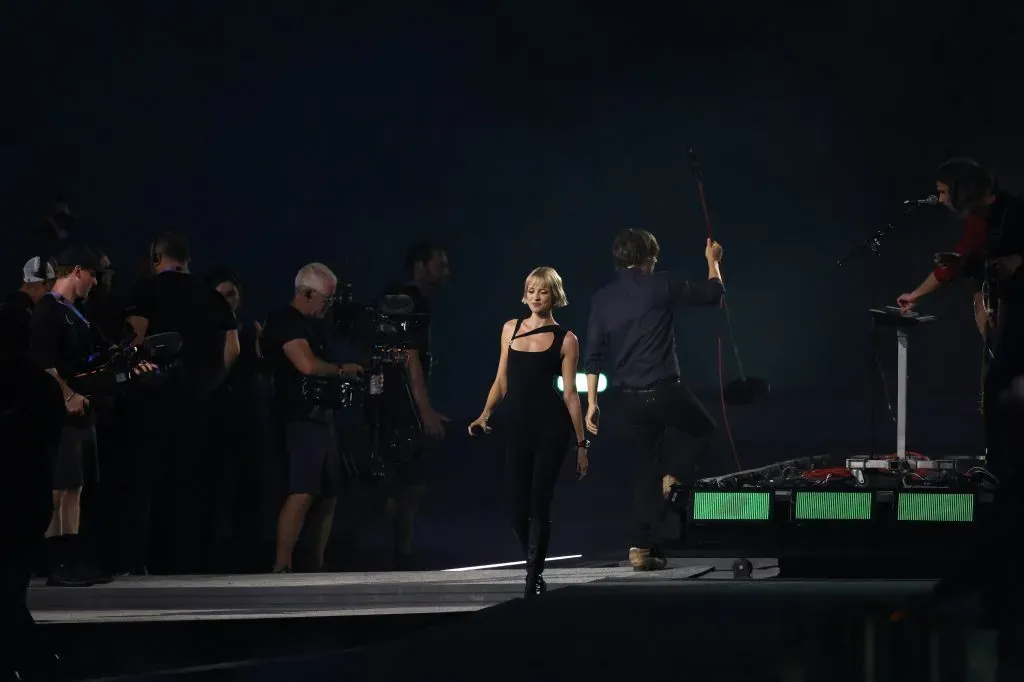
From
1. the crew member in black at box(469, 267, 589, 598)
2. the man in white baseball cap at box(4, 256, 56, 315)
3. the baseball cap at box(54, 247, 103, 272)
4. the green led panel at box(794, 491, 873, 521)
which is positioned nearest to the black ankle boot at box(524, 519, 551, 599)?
the crew member in black at box(469, 267, 589, 598)

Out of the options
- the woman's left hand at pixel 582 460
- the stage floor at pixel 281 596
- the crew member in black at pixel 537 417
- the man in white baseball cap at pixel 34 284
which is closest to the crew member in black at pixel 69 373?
the stage floor at pixel 281 596

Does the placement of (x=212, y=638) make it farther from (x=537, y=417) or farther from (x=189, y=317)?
(x=189, y=317)

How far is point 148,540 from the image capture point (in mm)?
7633

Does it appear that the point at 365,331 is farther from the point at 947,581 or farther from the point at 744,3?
the point at 744,3

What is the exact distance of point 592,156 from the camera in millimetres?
12914

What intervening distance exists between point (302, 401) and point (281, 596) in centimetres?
111

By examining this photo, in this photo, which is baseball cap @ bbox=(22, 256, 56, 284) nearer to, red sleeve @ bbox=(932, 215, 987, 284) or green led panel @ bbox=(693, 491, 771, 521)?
green led panel @ bbox=(693, 491, 771, 521)

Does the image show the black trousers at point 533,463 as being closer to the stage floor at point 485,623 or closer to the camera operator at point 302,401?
the stage floor at point 485,623

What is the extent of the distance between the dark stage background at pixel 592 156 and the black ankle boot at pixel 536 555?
5.39 metres

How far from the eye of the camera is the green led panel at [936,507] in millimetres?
6566

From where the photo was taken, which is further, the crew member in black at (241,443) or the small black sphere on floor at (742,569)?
the crew member in black at (241,443)

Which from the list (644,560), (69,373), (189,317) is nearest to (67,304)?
(69,373)

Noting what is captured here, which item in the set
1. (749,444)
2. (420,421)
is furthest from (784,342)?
(420,421)

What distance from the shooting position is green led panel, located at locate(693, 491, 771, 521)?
22.1 feet
